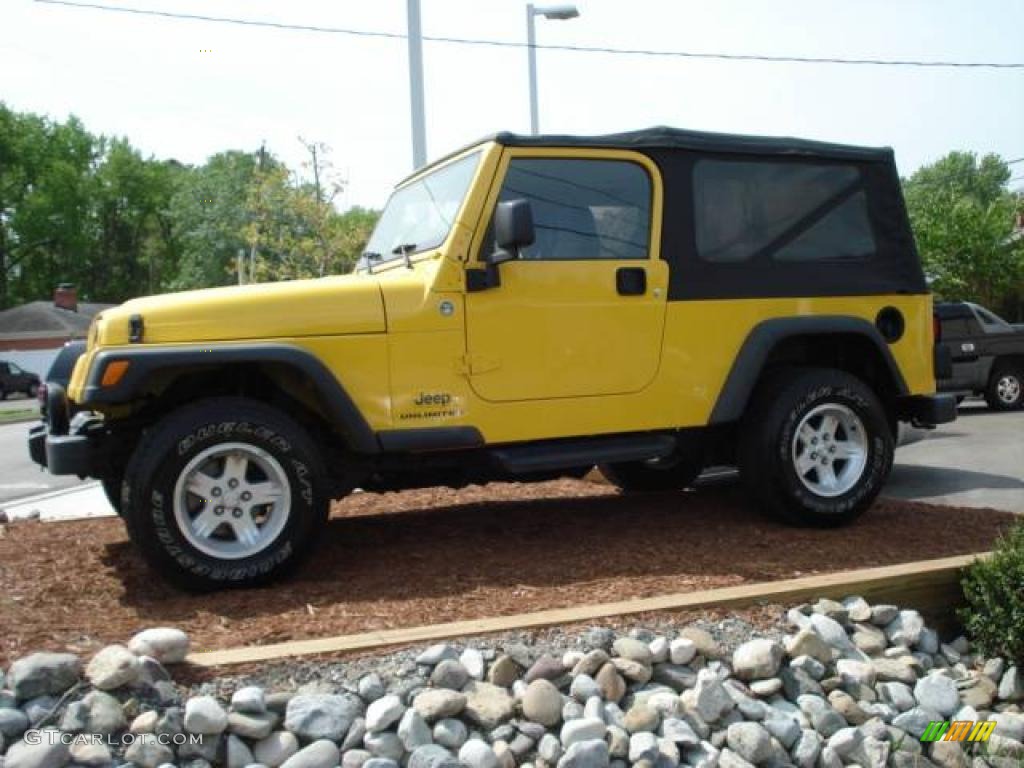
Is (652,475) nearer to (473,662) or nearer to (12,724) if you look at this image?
(473,662)

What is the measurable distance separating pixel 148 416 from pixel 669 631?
2.56 meters

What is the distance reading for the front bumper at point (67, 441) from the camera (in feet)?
13.0

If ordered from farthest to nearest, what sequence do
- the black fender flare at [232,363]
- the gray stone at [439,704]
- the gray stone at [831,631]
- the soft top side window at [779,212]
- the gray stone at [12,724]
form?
the soft top side window at [779,212] → the black fender flare at [232,363] → the gray stone at [831,631] → the gray stone at [439,704] → the gray stone at [12,724]

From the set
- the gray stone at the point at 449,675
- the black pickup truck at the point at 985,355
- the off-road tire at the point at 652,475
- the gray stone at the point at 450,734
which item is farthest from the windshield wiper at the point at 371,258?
the black pickup truck at the point at 985,355

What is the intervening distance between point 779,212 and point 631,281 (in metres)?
1.09

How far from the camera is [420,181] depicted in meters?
5.48

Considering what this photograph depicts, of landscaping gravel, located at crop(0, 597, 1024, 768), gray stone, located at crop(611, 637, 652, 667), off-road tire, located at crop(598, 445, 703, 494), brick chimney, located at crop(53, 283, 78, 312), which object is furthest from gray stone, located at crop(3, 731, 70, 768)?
brick chimney, located at crop(53, 283, 78, 312)

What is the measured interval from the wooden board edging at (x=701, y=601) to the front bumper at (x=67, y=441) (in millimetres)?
1256

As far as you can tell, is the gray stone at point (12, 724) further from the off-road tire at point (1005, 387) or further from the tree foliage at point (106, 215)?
the tree foliage at point (106, 215)

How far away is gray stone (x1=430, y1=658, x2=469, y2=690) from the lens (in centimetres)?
310

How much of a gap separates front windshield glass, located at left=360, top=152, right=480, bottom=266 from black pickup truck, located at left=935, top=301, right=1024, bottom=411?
36.9 ft

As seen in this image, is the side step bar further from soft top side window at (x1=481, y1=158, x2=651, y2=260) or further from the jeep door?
soft top side window at (x1=481, y1=158, x2=651, y2=260)

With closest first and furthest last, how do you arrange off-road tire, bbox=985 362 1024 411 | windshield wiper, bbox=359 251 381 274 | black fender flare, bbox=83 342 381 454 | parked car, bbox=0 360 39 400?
black fender flare, bbox=83 342 381 454
windshield wiper, bbox=359 251 381 274
off-road tire, bbox=985 362 1024 411
parked car, bbox=0 360 39 400

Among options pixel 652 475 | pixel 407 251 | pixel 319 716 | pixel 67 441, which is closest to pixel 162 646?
pixel 319 716
